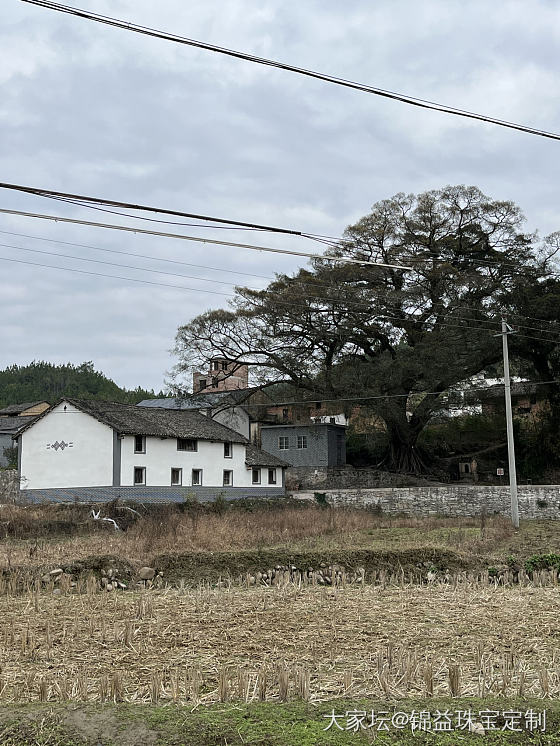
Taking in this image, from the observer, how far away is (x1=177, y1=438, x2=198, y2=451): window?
42.4m

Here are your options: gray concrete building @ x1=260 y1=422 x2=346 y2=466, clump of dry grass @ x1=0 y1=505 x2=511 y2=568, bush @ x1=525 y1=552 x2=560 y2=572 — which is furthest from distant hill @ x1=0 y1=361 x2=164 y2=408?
bush @ x1=525 y1=552 x2=560 y2=572

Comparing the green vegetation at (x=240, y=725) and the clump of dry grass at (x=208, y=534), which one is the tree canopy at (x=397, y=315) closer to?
the clump of dry grass at (x=208, y=534)

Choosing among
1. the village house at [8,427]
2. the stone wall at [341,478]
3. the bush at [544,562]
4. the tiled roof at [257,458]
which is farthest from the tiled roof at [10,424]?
the bush at [544,562]

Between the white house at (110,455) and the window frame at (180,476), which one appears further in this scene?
the window frame at (180,476)

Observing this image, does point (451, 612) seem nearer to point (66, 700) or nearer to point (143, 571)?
point (66, 700)

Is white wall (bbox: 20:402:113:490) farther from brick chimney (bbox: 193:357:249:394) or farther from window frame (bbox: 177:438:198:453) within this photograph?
brick chimney (bbox: 193:357:249:394)

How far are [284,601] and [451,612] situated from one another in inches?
88.9

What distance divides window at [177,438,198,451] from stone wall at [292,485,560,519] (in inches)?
348

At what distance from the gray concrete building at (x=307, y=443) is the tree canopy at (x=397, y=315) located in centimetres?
677

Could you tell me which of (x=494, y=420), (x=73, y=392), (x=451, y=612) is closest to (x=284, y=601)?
(x=451, y=612)

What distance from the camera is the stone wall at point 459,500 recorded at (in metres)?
33.6

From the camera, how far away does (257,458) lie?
48.0 metres

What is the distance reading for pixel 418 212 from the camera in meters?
46.8

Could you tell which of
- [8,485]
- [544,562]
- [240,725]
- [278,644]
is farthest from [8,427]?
[240,725]
